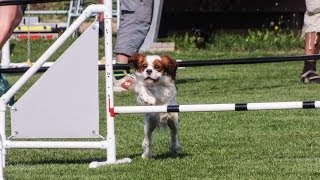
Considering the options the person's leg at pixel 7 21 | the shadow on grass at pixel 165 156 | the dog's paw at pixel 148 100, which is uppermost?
the person's leg at pixel 7 21

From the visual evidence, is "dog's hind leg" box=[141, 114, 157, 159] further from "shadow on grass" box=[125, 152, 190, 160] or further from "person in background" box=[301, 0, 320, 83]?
"person in background" box=[301, 0, 320, 83]

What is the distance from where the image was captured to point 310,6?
12641 millimetres

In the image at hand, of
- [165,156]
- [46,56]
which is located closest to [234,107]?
[165,156]

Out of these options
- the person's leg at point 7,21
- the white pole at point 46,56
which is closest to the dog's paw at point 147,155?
the white pole at point 46,56

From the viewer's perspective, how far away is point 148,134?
7.80m

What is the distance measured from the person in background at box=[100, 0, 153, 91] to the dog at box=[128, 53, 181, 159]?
295cm

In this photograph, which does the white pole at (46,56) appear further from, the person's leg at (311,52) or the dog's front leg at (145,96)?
the person's leg at (311,52)

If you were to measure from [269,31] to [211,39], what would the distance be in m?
1.26

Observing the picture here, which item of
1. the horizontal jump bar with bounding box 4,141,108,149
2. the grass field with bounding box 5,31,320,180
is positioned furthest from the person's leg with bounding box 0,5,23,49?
the horizontal jump bar with bounding box 4,141,108,149

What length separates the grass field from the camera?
709cm

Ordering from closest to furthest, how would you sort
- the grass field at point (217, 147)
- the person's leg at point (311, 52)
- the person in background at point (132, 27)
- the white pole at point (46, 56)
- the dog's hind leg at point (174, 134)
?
the grass field at point (217, 147) → the white pole at point (46, 56) → the dog's hind leg at point (174, 134) → the person in background at point (132, 27) → the person's leg at point (311, 52)

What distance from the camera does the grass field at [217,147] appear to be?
7094 mm

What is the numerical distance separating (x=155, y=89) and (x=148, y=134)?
298 millimetres

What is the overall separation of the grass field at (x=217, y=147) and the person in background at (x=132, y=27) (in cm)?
48
